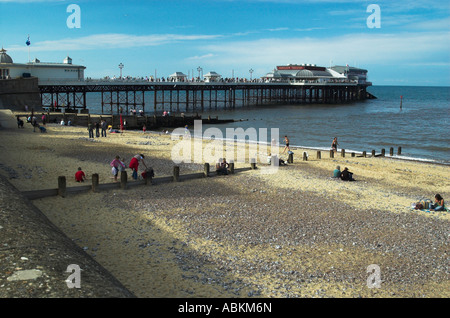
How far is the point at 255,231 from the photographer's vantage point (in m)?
11.6

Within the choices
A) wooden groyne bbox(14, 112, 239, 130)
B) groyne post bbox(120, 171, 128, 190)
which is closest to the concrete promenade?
groyne post bbox(120, 171, 128, 190)

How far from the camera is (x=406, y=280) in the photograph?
9.10 m

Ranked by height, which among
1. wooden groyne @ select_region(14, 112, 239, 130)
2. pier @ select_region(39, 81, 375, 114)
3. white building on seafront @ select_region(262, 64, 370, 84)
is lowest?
wooden groyne @ select_region(14, 112, 239, 130)

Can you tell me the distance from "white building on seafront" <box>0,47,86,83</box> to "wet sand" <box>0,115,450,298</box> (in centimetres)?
2961

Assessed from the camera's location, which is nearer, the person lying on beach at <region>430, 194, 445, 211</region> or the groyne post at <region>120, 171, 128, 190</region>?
the person lying on beach at <region>430, 194, 445, 211</region>

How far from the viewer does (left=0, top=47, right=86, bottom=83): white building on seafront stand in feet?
148

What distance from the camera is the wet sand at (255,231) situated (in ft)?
28.8

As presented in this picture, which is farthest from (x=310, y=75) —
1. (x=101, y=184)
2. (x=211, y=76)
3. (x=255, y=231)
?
(x=255, y=231)

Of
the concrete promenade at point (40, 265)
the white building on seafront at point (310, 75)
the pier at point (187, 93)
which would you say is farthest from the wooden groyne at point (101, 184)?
the white building on seafront at point (310, 75)

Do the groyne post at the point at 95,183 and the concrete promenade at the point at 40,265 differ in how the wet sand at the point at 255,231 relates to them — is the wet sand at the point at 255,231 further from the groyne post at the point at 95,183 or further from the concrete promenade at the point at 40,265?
the concrete promenade at the point at 40,265

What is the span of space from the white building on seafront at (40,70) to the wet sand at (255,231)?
97.2 feet

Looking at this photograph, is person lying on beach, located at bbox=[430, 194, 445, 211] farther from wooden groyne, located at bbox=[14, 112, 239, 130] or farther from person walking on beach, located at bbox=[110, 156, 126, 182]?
wooden groyne, located at bbox=[14, 112, 239, 130]

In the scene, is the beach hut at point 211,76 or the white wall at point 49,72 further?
the beach hut at point 211,76
